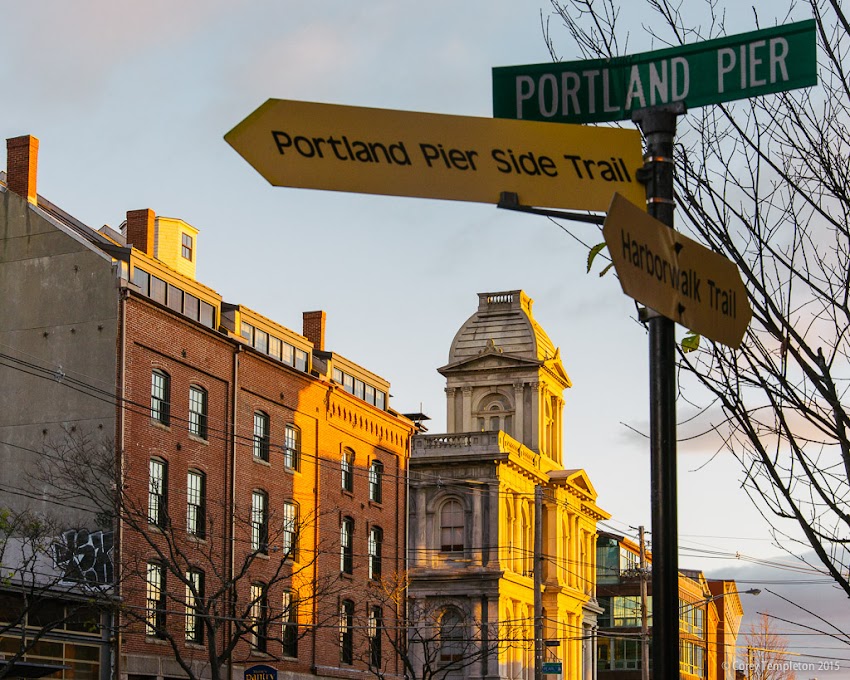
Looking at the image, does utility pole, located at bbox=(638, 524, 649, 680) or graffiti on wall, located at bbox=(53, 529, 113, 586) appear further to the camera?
utility pole, located at bbox=(638, 524, 649, 680)

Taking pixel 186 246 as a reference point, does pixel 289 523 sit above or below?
below

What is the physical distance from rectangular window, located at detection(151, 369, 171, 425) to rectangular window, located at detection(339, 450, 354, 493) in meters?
11.2

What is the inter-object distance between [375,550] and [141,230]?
17059 mm

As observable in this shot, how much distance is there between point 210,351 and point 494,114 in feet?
126

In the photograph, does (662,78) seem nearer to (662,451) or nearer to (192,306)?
(662,451)

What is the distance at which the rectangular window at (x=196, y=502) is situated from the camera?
4269 centimetres

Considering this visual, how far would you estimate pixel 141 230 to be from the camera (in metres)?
44.7

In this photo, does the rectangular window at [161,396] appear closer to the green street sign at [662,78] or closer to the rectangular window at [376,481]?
the rectangular window at [376,481]

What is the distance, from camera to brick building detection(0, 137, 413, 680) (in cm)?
3950

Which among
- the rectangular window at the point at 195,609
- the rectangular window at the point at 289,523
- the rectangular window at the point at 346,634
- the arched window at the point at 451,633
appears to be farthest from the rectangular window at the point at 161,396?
the arched window at the point at 451,633

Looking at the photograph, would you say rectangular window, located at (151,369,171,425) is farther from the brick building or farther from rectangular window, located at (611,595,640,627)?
rectangular window, located at (611,595,640,627)

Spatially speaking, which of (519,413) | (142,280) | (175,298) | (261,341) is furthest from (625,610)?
(142,280)

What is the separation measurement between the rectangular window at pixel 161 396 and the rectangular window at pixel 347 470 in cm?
1123

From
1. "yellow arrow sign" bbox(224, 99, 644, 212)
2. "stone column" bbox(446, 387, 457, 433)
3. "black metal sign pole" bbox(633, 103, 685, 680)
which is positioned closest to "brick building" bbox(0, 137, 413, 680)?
"stone column" bbox(446, 387, 457, 433)
